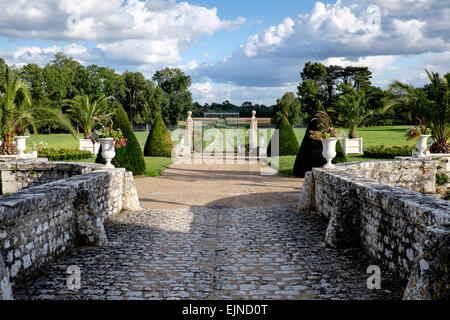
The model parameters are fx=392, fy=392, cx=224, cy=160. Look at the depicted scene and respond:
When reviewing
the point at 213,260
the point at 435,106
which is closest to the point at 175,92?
the point at 435,106

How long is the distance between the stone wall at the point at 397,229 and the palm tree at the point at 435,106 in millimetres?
7849

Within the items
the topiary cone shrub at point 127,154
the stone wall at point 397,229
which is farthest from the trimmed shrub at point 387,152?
the stone wall at point 397,229

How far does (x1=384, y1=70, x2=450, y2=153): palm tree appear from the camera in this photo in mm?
13039

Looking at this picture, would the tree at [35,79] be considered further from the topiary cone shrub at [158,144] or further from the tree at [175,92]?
the topiary cone shrub at [158,144]

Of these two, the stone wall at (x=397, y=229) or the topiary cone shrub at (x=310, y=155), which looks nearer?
the stone wall at (x=397, y=229)

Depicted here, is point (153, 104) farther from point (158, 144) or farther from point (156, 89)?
point (158, 144)

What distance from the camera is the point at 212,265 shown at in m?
5.07

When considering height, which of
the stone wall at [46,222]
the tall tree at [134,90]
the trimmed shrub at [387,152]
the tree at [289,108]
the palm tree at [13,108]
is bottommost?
the stone wall at [46,222]

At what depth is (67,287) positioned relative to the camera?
409cm

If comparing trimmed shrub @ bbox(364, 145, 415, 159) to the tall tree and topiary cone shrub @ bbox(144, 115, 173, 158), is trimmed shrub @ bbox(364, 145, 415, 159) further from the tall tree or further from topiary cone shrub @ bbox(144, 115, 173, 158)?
the tall tree

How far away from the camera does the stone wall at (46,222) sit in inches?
155

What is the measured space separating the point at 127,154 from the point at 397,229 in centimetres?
1055
